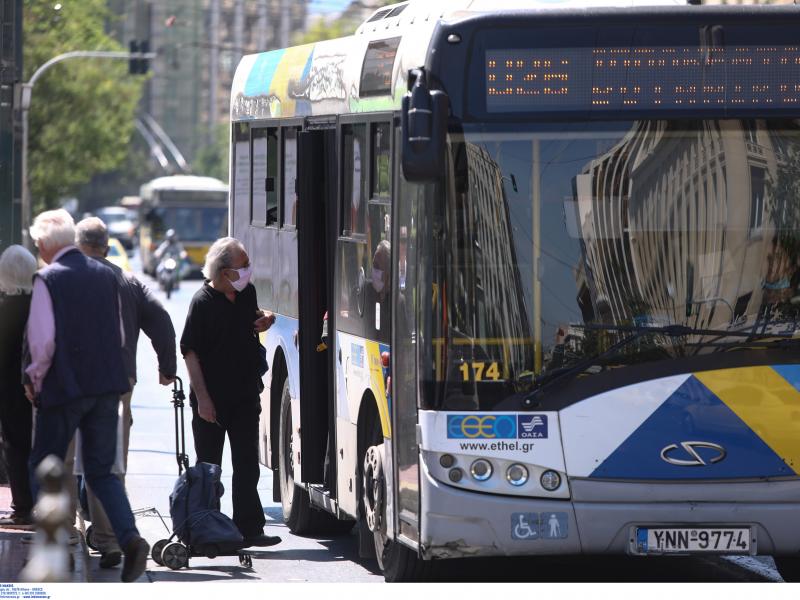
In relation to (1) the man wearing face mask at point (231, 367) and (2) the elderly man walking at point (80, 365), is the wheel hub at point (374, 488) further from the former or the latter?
(1) the man wearing face mask at point (231, 367)

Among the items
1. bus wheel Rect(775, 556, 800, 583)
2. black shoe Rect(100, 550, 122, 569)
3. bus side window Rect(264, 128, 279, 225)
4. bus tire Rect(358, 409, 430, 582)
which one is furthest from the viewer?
bus side window Rect(264, 128, 279, 225)

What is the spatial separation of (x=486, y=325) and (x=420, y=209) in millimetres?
583

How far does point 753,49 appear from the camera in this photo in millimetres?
8227

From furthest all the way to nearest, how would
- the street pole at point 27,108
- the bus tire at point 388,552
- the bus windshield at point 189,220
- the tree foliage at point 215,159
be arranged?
the tree foliage at point 215,159, the bus windshield at point 189,220, the street pole at point 27,108, the bus tire at point 388,552

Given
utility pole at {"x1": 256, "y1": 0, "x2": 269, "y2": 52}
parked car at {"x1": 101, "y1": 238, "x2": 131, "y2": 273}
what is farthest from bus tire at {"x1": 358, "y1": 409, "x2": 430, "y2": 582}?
utility pole at {"x1": 256, "y1": 0, "x2": 269, "y2": 52}

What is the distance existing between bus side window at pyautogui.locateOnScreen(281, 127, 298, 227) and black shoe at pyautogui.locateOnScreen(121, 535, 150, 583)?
2.95 meters

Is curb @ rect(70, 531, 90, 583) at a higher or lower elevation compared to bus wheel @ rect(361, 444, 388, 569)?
lower

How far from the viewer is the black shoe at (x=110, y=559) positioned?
9445 millimetres

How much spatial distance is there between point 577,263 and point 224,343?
2.91 metres

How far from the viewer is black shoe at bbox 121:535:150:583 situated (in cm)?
864

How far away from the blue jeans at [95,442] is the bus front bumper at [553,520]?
160 cm

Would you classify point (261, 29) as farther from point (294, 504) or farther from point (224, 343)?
point (224, 343)

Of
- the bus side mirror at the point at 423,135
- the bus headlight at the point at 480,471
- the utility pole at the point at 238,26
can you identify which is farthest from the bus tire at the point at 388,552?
the utility pole at the point at 238,26

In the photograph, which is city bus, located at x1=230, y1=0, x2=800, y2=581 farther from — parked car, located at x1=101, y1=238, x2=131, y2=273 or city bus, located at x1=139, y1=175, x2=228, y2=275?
city bus, located at x1=139, y1=175, x2=228, y2=275
